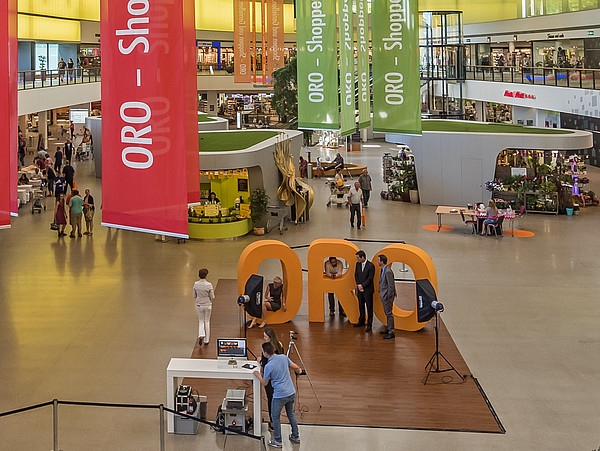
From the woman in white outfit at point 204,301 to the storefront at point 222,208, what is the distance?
739 cm

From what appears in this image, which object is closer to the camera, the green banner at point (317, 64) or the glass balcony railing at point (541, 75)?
the green banner at point (317, 64)

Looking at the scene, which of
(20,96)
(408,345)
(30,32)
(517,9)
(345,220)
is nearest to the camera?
(408,345)

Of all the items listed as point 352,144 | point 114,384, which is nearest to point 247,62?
point 352,144

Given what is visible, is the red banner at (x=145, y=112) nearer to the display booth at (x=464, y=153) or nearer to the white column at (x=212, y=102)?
the display booth at (x=464, y=153)

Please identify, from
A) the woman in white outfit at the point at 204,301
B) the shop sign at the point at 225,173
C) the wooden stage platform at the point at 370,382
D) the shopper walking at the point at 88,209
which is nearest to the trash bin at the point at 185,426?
the wooden stage platform at the point at 370,382

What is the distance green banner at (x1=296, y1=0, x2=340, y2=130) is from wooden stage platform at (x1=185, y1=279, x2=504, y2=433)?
3423mm

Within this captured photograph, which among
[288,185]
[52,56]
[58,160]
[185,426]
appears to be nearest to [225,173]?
[288,185]

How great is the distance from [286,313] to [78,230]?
8.58m

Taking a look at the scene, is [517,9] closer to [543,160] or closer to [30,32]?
[543,160]

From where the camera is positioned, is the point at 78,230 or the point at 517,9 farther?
the point at 517,9

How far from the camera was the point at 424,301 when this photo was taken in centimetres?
1091

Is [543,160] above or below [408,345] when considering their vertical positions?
above

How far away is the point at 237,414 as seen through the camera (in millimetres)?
8414

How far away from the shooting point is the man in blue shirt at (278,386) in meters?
8.08
